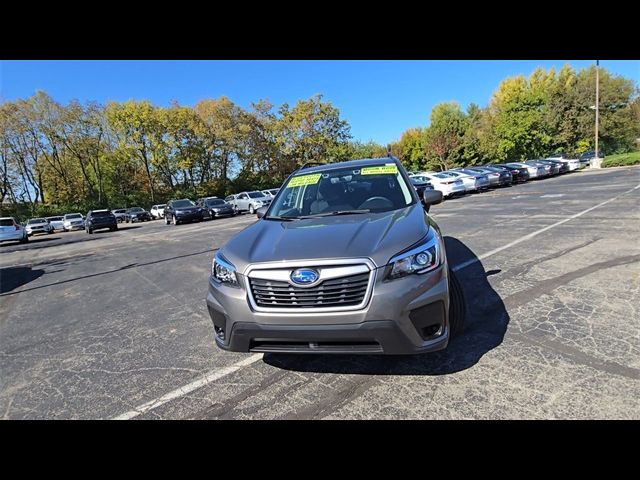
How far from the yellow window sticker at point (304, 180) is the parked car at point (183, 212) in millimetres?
20544

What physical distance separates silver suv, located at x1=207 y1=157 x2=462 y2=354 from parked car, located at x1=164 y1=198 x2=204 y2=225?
71.6 ft

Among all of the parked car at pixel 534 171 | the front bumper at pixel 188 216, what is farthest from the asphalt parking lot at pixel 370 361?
the parked car at pixel 534 171

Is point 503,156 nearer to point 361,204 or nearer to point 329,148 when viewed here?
point 329,148

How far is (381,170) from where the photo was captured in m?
4.26

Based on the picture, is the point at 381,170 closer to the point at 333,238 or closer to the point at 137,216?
the point at 333,238

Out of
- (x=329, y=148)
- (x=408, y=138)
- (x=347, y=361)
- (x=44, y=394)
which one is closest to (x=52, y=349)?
(x=44, y=394)

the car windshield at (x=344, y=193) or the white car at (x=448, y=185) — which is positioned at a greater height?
the car windshield at (x=344, y=193)

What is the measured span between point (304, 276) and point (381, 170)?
2252 millimetres

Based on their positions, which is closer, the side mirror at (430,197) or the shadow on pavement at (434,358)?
the shadow on pavement at (434,358)

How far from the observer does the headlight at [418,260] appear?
247 centimetres

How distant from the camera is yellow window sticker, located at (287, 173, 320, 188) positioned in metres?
4.32

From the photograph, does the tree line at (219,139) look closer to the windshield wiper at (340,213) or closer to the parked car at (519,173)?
the parked car at (519,173)

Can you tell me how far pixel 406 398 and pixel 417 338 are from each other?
0.46m
